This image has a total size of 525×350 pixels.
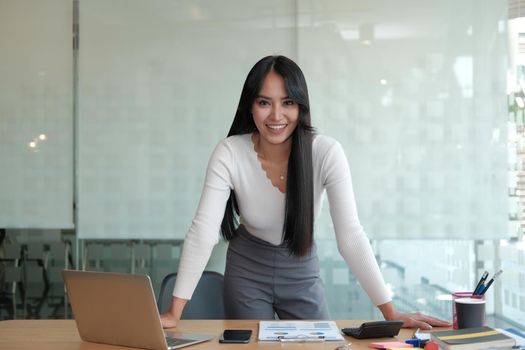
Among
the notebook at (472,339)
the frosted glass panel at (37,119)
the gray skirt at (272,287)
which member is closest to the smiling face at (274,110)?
the gray skirt at (272,287)

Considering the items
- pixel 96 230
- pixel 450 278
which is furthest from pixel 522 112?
pixel 96 230

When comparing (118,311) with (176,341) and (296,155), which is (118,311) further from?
(296,155)

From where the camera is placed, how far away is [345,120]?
4.37 meters

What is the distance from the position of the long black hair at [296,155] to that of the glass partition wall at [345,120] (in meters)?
1.62

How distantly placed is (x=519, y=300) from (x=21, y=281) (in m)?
2.92

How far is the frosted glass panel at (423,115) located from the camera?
4355mm

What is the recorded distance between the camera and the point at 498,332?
80.3 inches

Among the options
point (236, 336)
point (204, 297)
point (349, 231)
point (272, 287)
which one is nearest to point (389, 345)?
point (236, 336)

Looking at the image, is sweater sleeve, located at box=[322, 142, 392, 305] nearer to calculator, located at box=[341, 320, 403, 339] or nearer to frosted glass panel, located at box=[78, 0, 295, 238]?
calculator, located at box=[341, 320, 403, 339]

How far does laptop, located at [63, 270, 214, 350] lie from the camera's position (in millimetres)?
2057

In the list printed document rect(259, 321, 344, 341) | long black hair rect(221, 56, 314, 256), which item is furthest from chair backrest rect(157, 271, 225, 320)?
printed document rect(259, 321, 344, 341)

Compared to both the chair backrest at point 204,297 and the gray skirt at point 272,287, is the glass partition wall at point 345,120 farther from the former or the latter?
the gray skirt at point 272,287

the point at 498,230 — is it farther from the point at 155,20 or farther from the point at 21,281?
the point at 21,281

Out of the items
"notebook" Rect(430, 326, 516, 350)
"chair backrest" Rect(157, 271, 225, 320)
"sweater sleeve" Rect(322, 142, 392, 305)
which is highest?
"sweater sleeve" Rect(322, 142, 392, 305)
